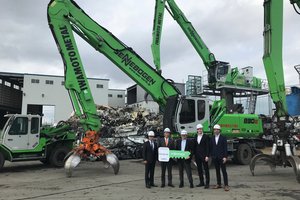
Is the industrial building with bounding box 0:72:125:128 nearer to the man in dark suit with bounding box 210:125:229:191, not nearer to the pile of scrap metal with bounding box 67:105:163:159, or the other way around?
the pile of scrap metal with bounding box 67:105:163:159

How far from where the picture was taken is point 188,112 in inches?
391

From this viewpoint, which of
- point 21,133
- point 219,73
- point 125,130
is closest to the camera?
point 21,133

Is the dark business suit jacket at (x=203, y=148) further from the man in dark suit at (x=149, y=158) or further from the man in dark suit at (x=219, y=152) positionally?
the man in dark suit at (x=149, y=158)

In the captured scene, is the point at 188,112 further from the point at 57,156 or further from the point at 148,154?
the point at 57,156

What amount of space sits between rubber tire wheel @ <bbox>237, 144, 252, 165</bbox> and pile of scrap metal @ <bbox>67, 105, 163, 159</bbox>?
3.75m

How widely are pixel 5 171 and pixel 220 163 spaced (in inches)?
337

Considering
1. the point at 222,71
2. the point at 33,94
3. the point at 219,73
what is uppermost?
the point at 222,71

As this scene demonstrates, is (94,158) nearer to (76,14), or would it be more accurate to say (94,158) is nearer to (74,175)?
(74,175)

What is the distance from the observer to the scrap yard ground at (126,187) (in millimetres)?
5902

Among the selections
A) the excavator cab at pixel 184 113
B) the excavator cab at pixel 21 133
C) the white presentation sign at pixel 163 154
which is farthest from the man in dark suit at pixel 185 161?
the excavator cab at pixel 21 133

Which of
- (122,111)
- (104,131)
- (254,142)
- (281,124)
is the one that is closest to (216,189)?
(281,124)

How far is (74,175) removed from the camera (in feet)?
28.5

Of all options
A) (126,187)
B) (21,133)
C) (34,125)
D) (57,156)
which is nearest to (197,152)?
(126,187)

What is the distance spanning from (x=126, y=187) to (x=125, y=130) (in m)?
9.19
